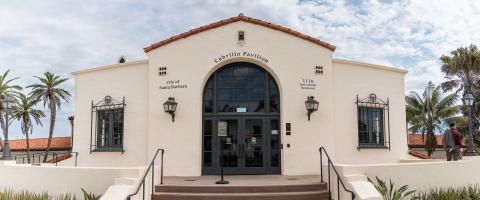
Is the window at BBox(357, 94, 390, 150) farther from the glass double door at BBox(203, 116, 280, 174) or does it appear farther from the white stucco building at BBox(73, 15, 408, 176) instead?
the glass double door at BBox(203, 116, 280, 174)

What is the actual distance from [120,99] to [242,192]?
254 inches

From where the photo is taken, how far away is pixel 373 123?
592 inches

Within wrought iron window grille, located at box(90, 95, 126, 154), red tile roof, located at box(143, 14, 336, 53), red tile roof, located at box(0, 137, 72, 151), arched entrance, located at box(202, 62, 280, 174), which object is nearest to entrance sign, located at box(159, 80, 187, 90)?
arched entrance, located at box(202, 62, 280, 174)

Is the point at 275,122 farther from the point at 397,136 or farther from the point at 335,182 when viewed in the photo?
the point at 397,136

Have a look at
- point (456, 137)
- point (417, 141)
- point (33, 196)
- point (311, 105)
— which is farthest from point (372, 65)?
point (417, 141)

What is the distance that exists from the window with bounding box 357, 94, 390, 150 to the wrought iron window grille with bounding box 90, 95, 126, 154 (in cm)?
827

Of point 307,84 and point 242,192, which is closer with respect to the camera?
point 242,192

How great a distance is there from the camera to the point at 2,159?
13.2 m

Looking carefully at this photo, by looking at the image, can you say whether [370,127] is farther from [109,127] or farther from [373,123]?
[109,127]

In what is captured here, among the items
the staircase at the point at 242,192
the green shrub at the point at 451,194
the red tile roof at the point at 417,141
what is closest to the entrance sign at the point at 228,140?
the staircase at the point at 242,192

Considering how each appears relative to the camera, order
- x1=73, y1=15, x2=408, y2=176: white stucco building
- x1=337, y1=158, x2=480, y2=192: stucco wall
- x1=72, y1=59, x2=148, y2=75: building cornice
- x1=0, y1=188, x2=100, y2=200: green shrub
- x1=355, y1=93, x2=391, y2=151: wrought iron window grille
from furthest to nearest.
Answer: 1. x1=355, y1=93, x2=391, y2=151: wrought iron window grille
2. x1=72, y1=59, x2=148, y2=75: building cornice
3. x1=73, y1=15, x2=408, y2=176: white stucco building
4. x1=337, y1=158, x2=480, y2=192: stucco wall
5. x1=0, y1=188, x2=100, y2=200: green shrub

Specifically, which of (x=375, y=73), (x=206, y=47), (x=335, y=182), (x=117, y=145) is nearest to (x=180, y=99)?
(x=206, y=47)

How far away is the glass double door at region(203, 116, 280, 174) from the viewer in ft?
44.6

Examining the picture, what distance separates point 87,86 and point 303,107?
7.99m
